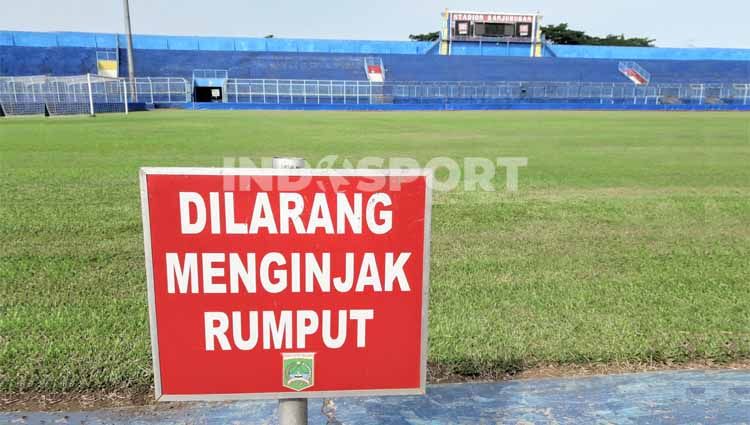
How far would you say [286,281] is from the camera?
148 cm

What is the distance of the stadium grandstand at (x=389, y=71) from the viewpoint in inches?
1869

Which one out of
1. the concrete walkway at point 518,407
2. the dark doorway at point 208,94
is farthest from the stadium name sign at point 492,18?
the concrete walkway at point 518,407

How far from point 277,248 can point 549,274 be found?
11.0ft

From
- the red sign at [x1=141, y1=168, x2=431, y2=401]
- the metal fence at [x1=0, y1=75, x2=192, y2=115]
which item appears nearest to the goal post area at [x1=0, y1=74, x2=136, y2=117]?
the metal fence at [x1=0, y1=75, x2=192, y2=115]

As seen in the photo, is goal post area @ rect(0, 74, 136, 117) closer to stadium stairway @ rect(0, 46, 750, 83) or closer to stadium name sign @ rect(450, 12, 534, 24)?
stadium stairway @ rect(0, 46, 750, 83)

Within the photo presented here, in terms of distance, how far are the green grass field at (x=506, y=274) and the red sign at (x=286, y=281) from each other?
1.33 meters

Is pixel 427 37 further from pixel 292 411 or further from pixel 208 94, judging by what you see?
pixel 292 411

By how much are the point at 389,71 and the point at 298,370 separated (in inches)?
2338

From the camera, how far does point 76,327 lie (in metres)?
3.16

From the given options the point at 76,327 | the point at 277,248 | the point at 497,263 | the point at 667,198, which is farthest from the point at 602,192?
the point at 277,248

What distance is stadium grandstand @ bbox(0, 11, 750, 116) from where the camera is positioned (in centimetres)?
4747

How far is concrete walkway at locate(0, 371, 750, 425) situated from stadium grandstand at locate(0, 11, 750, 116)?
128ft

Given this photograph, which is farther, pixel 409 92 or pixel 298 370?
pixel 409 92

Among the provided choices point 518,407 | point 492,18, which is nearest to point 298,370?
point 518,407
